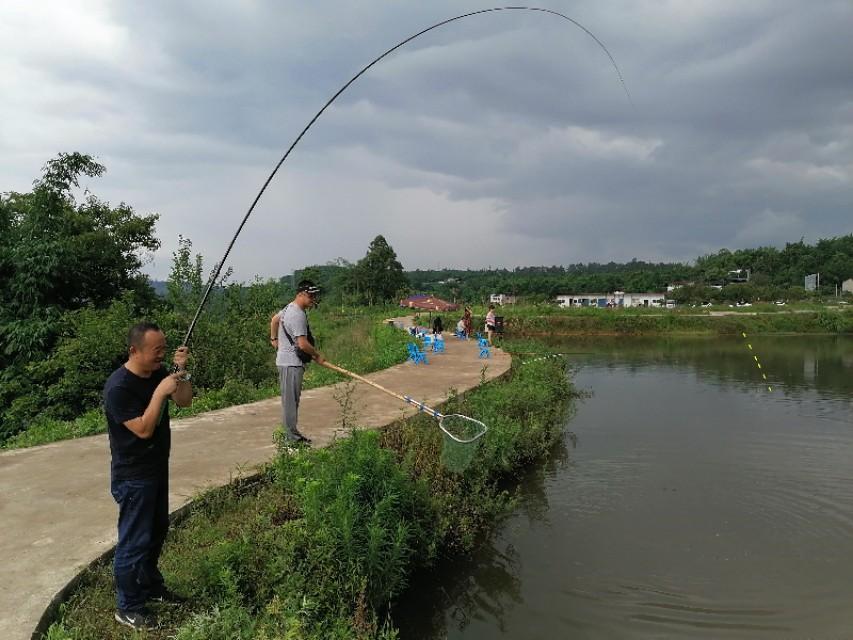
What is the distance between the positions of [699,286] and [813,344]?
4224 centimetres

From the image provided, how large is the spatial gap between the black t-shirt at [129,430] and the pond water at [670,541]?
2674mm

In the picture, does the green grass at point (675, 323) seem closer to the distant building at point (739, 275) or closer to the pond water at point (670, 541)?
the pond water at point (670, 541)

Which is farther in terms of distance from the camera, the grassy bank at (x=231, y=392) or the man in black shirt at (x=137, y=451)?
the grassy bank at (x=231, y=392)

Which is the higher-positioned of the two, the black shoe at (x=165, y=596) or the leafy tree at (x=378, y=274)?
the leafy tree at (x=378, y=274)

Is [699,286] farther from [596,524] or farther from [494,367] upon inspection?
[596,524]

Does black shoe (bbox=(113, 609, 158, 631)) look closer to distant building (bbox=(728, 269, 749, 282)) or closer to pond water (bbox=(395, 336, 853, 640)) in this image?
pond water (bbox=(395, 336, 853, 640))

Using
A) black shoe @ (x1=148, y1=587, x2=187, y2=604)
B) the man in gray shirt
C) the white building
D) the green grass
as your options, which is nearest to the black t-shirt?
black shoe @ (x1=148, y1=587, x2=187, y2=604)

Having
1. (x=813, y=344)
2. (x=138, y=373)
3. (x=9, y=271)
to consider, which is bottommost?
(x=813, y=344)

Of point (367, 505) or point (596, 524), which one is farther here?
point (596, 524)

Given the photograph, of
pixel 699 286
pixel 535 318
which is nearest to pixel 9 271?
pixel 535 318

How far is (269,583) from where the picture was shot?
3908 millimetres

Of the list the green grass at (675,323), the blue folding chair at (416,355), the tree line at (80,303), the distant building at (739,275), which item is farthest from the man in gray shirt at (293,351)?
the distant building at (739,275)

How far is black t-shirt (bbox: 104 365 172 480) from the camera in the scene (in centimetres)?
310

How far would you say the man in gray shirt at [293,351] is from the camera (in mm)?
6250
